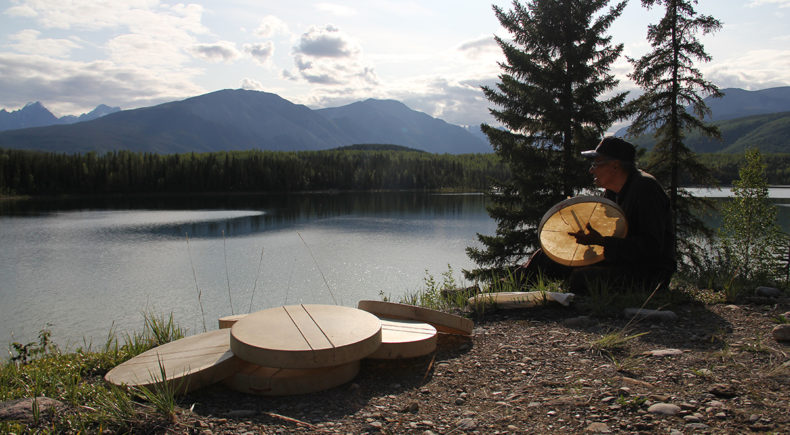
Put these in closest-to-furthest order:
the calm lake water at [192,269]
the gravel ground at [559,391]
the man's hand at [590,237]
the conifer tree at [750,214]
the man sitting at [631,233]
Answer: the gravel ground at [559,391], the man sitting at [631,233], the man's hand at [590,237], the conifer tree at [750,214], the calm lake water at [192,269]

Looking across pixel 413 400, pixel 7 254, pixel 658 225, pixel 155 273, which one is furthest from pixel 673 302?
pixel 7 254

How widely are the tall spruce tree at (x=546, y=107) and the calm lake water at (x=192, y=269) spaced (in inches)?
177

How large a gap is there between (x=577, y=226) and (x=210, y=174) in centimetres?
12505

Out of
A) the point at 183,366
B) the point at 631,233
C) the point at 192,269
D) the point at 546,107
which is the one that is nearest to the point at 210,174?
Result: the point at 192,269

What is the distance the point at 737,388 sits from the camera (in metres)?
3.14

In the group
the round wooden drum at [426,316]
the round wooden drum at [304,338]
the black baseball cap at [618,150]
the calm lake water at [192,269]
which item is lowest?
the calm lake water at [192,269]

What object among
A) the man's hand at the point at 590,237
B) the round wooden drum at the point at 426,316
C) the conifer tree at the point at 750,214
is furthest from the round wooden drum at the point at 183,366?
the conifer tree at the point at 750,214

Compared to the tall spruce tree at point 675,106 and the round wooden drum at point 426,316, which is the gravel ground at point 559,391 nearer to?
the round wooden drum at point 426,316

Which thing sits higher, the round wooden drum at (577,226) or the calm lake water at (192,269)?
the round wooden drum at (577,226)

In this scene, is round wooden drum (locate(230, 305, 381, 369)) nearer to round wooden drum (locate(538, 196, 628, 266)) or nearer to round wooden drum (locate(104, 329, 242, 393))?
round wooden drum (locate(104, 329, 242, 393))

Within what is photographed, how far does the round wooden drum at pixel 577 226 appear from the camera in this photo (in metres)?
5.61

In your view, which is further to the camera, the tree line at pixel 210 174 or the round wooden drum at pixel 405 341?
the tree line at pixel 210 174

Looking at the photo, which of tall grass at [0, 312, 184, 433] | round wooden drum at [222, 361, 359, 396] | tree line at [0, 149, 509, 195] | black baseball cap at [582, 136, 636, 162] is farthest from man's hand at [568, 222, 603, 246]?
tree line at [0, 149, 509, 195]

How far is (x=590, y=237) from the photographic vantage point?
5574 mm
